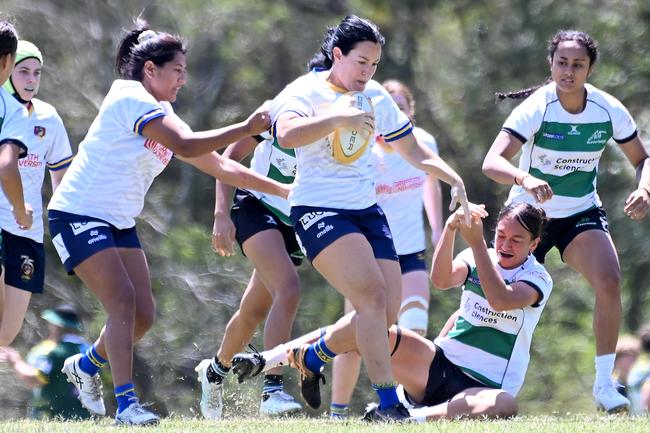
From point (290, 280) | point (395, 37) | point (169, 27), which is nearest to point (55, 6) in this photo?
point (169, 27)

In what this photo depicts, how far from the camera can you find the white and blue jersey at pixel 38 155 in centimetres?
779

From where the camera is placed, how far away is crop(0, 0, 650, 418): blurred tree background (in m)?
12.1

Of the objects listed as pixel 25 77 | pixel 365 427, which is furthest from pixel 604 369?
pixel 25 77

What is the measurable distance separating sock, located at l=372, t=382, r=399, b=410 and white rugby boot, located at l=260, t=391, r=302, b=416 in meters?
1.32

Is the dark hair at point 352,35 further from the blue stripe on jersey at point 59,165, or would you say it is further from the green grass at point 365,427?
the blue stripe on jersey at point 59,165

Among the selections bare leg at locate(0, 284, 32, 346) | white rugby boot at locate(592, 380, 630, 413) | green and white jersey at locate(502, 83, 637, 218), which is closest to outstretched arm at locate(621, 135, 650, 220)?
green and white jersey at locate(502, 83, 637, 218)

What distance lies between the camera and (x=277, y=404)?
7262 mm

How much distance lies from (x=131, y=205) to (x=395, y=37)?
6759 millimetres

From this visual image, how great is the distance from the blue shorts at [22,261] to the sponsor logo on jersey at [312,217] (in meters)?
2.53

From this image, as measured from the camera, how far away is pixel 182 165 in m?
12.8

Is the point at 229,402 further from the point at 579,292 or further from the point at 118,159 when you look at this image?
the point at 579,292

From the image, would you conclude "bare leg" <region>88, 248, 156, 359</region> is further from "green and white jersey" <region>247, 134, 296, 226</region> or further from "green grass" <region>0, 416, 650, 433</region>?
"green and white jersey" <region>247, 134, 296, 226</region>

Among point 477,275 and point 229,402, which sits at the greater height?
point 477,275

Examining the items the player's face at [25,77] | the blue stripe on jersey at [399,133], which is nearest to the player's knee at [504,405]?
the blue stripe on jersey at [399,133]
